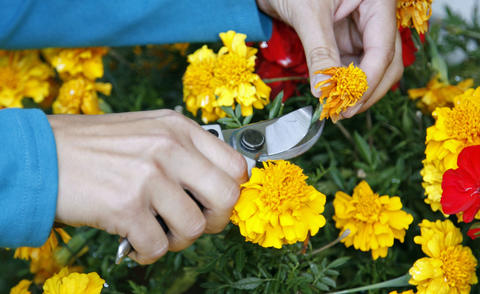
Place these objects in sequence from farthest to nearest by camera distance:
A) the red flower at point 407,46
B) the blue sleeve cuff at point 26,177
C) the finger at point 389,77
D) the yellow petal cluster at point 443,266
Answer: the red flower at point 407,46 → the finger at point 389,77 → the yellow petal cluster at point 443,266 → the blue sleeve cuff at point 26,177

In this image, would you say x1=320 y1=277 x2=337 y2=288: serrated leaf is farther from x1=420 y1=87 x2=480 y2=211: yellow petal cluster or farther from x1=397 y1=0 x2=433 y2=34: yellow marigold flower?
x1=397 y1=0 x2=433 y2=34: yellow marigold flower

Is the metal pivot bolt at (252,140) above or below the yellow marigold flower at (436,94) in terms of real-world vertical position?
above

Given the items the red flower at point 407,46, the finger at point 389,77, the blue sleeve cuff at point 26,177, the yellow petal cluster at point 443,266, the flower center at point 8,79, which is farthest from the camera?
the flower center at point 8,79

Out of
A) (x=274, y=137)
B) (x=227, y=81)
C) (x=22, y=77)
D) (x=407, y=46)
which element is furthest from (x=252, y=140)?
(x=22, y=77)

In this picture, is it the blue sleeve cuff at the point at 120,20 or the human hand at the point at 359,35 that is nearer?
the human hand at the point at 359,35

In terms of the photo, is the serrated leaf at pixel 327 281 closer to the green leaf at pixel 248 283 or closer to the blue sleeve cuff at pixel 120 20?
the green leaf at pixel 248 283

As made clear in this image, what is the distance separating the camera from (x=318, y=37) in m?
0.76

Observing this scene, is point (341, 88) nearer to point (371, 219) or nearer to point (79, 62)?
point (371, 219)

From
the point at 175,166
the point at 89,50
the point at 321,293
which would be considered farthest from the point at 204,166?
the point at 89,50

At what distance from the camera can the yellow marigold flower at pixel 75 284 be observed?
→ 0.63 meters

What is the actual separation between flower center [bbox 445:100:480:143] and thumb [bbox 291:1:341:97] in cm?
19

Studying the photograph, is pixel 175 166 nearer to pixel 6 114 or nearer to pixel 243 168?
pixel 243 168

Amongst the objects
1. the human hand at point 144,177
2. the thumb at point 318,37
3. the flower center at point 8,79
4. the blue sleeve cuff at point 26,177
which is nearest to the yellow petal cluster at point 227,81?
the thumb at point 318,37

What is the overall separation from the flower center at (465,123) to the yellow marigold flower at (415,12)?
16cm
